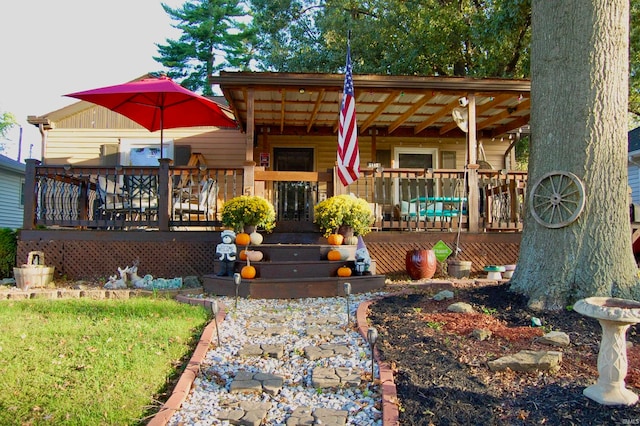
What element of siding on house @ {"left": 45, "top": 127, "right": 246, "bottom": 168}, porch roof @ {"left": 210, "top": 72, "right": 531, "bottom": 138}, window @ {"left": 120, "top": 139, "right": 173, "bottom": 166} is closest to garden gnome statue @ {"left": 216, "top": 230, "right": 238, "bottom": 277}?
porch roof @ {"left": 210, "top": 72, "right": 531, "bottom": 138}

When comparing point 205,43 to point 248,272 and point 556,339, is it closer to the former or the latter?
point 248,272

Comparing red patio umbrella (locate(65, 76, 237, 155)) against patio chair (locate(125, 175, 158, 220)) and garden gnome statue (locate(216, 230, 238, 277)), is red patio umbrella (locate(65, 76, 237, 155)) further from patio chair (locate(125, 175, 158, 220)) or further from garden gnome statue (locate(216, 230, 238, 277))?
garden gnome statue (locate(216, 230, 238, 277))

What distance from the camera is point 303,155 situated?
11.4m

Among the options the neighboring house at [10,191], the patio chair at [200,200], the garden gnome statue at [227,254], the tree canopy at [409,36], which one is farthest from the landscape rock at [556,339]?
the neighboring house at [10,191]

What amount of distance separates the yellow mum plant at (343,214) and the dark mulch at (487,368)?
189 centimetres

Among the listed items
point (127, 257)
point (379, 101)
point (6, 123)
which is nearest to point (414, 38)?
point (379, 101)

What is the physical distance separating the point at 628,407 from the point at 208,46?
2793 cm

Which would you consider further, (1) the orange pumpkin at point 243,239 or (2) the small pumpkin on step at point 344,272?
(1) the orange pumpkin at point 243,239

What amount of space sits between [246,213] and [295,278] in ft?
3.53

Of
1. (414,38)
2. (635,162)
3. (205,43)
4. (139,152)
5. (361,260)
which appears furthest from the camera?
(205,43)

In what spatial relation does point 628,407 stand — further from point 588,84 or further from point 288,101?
point 288,101

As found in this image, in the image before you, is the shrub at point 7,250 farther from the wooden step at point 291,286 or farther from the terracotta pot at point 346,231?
the terracotta pot at point 346,231

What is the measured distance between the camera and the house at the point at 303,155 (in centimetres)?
719

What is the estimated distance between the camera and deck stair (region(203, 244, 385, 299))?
584cm
